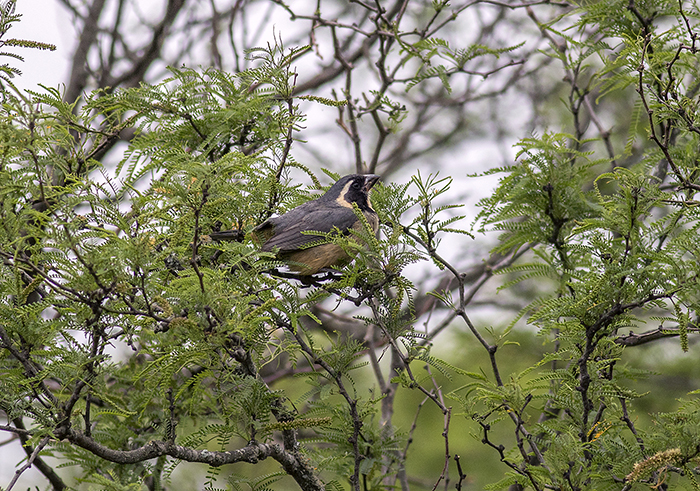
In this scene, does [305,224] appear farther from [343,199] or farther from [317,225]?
[343,199]

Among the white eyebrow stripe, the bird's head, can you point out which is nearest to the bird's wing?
the white eyebrow stripe

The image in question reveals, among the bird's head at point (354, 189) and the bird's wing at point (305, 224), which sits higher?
the bird's head at point (354, 189)

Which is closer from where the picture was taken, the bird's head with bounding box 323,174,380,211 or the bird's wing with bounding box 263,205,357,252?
the bird's wing with bounding box 263,205,357,252

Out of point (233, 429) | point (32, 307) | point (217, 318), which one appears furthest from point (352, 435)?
point (32, 307)

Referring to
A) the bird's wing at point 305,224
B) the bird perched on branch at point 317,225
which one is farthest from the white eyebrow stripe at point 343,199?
the bird's wing at point 305,224

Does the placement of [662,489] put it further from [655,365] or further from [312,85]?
[312,85]

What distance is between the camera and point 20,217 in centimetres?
326

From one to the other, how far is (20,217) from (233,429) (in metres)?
1.63

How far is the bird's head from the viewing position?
5.75 m

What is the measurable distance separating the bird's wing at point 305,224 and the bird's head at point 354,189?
1.10ft

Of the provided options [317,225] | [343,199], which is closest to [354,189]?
[343,199]

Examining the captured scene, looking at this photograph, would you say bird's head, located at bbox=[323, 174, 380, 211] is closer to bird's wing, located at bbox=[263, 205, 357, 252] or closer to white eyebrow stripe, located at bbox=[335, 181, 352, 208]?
white eyebrow stripe, located at bbox=[335, 181, 352, 208]

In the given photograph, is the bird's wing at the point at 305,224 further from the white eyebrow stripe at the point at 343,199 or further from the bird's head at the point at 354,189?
the bird's head at the point at 354,189

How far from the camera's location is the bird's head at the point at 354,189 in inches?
226
